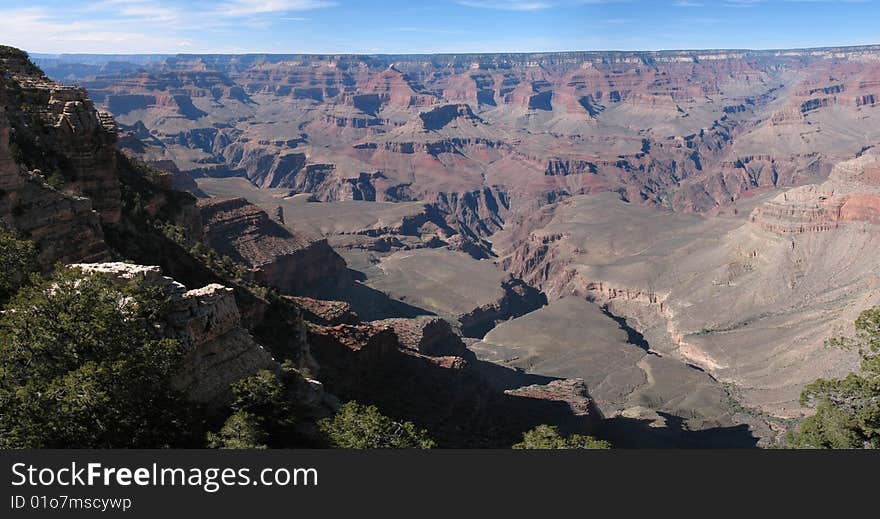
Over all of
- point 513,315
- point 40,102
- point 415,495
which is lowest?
point 513,315

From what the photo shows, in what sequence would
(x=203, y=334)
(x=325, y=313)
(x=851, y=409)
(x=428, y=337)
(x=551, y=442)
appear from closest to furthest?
1. (x=203, y=334)
2. (x=551, y=442)
3. (x=851, y=409)
4. (x=325, y=313)
5. (x=428, y=337)

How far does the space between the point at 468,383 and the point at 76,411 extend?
3183 centimetres

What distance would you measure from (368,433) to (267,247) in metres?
68.0

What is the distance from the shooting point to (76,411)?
1453cm

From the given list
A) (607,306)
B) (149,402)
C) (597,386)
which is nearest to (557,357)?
(597,386)

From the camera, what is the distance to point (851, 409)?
76.1 ft

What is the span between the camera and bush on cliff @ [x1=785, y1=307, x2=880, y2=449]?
2220cm

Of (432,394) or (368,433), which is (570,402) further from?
(368,433)

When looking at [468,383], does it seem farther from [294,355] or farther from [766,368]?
[766,368]

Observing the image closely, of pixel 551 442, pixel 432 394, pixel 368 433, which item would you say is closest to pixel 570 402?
pixel 432 394

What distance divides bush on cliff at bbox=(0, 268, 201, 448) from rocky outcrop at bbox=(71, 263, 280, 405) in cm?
180

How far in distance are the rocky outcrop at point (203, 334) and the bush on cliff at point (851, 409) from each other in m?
21.3

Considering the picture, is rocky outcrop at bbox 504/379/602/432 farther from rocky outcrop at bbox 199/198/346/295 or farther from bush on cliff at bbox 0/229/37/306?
rocky outcrop at bbox 199/198/346/295

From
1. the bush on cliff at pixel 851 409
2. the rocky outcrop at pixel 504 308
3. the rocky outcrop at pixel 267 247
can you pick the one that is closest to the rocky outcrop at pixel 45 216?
the bush on cliff at pixel 851 409
